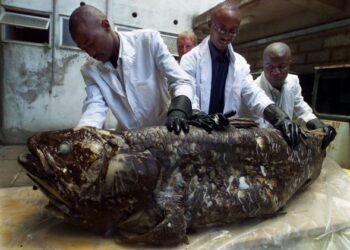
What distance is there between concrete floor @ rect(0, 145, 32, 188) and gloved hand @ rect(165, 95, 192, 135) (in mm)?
1288

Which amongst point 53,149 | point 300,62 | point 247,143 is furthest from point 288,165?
point 300,62

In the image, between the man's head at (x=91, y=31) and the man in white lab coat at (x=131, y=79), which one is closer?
the man's head at (x=91, y=31)

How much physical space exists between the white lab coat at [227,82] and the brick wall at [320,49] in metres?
1.65

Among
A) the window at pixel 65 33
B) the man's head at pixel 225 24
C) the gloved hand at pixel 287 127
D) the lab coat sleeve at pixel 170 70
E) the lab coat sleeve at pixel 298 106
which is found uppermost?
the window at pixel 65 33

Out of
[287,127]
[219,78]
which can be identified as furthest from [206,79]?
[287,127]

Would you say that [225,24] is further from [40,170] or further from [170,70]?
[40,170]

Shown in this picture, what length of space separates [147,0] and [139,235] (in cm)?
449

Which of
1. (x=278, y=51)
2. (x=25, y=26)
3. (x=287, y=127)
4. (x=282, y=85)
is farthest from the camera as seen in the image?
(x=25, y=26)

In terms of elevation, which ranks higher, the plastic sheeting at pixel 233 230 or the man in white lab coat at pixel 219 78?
the man in white lab coat at pixel 219 78

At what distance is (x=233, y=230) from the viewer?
3.35 feet

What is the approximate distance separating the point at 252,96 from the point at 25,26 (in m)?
3.45

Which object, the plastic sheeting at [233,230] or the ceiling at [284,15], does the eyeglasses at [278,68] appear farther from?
the ceiling at [284,15]

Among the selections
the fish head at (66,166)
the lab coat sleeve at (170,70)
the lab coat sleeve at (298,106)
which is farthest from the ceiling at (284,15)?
the fish head at (66,166)

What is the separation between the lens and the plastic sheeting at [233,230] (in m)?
0.88
